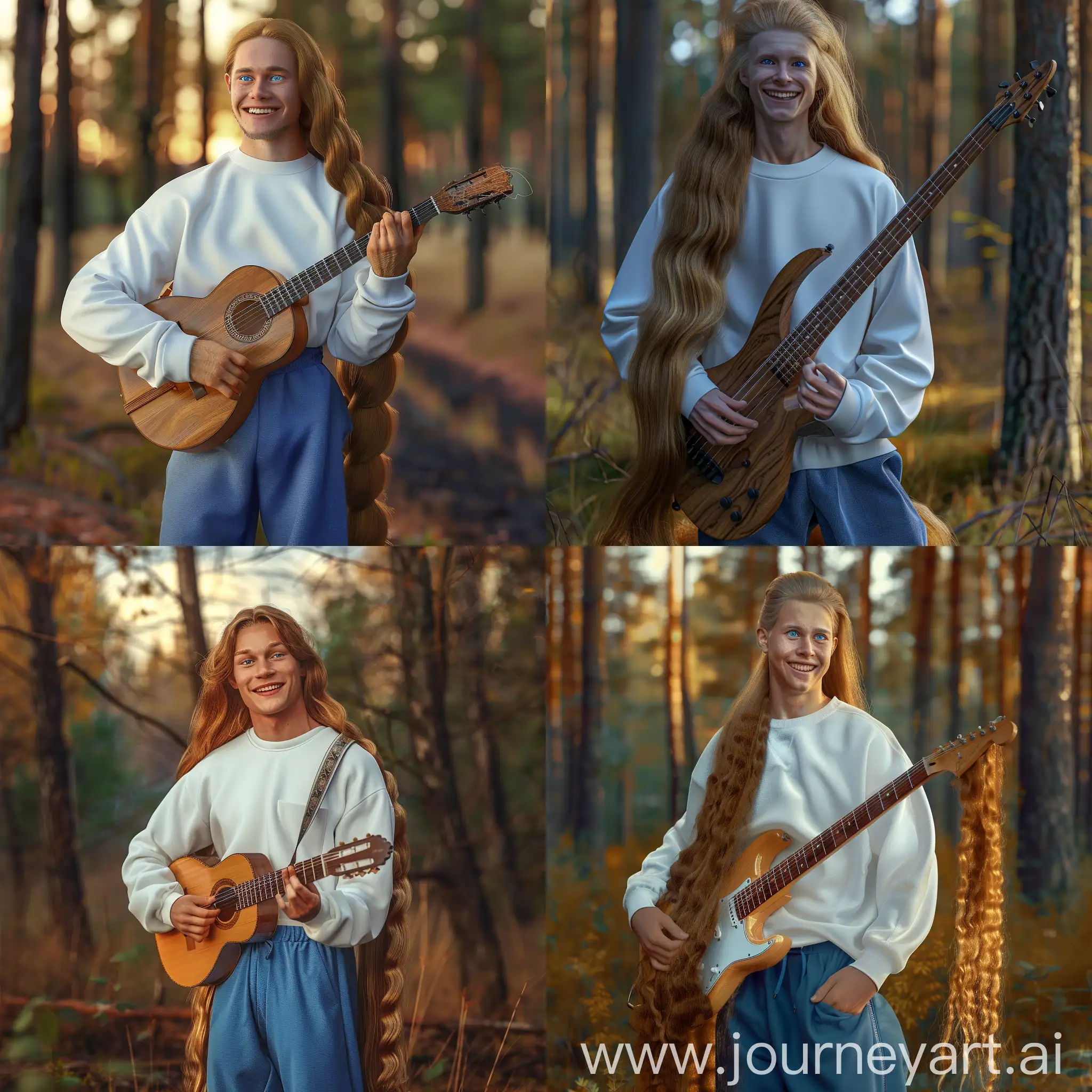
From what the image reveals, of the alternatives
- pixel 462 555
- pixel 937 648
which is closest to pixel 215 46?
pixel 462 555

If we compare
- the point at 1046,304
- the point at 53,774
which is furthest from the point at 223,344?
the point at 1046,304

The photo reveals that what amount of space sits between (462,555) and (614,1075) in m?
1.92

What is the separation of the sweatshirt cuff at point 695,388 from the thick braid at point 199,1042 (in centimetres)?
231

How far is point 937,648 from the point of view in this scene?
4.59 meters

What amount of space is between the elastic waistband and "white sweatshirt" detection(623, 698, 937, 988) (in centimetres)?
179

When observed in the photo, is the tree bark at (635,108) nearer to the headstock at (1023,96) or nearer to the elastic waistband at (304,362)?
the elastic waistband at (304,362)

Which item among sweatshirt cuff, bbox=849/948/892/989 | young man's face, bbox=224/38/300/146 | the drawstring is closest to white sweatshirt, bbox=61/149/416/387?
young man's face, bbox=224/38/300/146

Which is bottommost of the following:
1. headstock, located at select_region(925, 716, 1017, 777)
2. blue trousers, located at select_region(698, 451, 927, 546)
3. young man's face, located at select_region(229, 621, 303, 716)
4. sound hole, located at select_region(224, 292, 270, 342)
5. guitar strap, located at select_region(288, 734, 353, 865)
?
guitar strap, located at select_region(288, 734, 353, 865)

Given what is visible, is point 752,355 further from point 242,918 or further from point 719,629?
point 242,918

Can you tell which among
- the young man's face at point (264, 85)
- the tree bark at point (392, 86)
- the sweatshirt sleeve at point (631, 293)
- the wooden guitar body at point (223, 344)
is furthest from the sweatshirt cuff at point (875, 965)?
the tree bark at point (392, 86)

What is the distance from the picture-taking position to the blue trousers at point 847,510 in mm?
3721

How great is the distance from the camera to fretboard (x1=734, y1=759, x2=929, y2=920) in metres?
3.68

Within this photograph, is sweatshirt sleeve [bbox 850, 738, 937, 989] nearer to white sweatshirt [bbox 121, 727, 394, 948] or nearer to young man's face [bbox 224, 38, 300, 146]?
white sweatshirt [bbox 121, 727, 394, 948]

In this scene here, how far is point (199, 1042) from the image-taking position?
13.1 feet
